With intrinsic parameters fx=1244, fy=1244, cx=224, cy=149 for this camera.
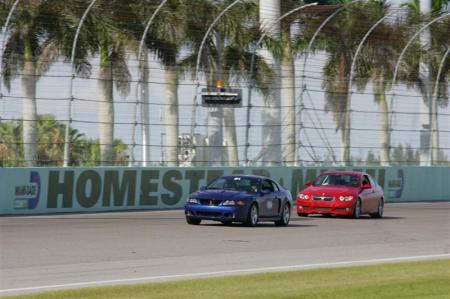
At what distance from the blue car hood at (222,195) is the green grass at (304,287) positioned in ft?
34.2

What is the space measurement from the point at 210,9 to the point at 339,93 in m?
5.13

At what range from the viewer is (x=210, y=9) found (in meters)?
39.4

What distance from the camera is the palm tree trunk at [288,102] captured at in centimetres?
3797

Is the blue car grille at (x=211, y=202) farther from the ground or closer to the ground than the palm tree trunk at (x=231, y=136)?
closer to the ground

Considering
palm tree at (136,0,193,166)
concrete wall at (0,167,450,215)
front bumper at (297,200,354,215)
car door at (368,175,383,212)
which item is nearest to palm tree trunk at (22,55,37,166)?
concrete wall at (0,167,450,215)

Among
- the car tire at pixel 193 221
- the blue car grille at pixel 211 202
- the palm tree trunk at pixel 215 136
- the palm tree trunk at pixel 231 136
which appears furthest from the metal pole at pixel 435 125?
the blue car grille at pixel 211 202

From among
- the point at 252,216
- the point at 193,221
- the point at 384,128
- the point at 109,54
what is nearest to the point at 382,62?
the point at 384,128

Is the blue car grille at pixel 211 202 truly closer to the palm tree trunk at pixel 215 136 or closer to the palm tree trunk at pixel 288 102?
the palm tree trunk at pixel 215 136

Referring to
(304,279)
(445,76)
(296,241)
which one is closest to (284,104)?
(445,76)

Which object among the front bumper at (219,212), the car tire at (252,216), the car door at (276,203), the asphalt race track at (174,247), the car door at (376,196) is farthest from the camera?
the car door at (376,196)

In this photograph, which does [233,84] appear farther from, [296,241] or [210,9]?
[296,241]

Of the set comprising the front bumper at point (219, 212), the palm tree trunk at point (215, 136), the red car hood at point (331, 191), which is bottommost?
the front bumper at point (219, 212)

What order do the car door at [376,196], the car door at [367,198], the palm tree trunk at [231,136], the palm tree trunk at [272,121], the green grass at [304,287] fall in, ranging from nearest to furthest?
the green grass at [304,287] → the car door at [367,198] → the car door at [376,196] → the palm tree trunk at [272,121] → the palm tree trunk at [231,136]

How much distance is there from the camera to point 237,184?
27.5 meters
